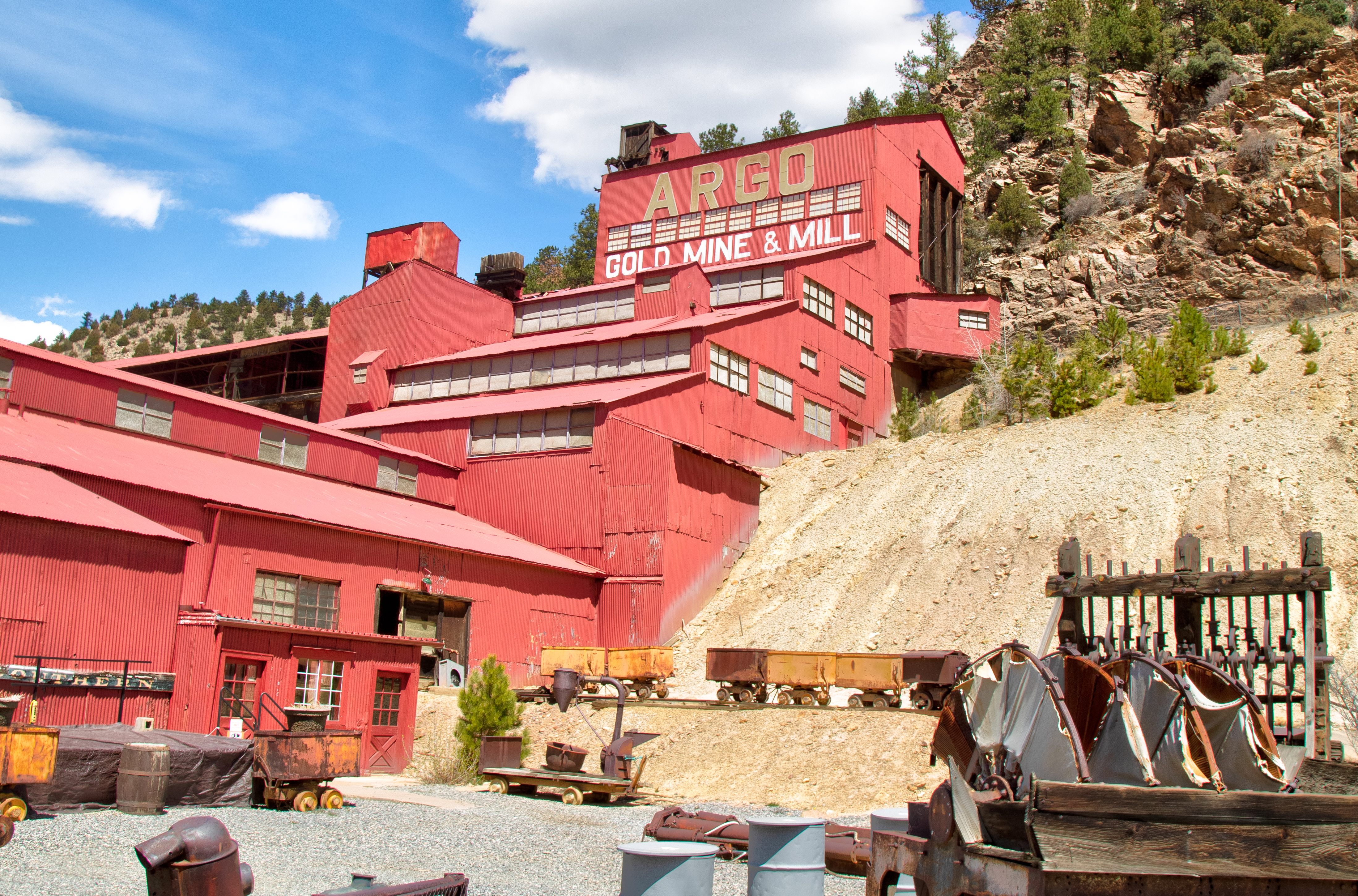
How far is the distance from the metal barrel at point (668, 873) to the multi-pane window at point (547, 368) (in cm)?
2896

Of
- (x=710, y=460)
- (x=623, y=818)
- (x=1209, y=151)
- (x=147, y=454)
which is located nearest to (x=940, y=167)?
(x=1209, y=151)

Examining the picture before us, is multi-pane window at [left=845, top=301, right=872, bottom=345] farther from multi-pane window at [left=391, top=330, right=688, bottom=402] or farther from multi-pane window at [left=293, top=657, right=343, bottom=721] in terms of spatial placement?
multi-pane window at [left=293, top=657, right=343, bottom=721]

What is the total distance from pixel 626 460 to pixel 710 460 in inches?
109

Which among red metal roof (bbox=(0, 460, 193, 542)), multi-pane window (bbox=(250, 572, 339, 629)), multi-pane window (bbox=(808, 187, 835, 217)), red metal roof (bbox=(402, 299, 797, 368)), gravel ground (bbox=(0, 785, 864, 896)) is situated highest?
multi-pane window (bbox=(808, 187, 835, 217))

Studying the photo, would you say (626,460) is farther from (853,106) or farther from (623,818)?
(853,106)

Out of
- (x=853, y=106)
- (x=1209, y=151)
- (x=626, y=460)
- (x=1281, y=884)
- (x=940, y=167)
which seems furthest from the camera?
(x=853, y=106)

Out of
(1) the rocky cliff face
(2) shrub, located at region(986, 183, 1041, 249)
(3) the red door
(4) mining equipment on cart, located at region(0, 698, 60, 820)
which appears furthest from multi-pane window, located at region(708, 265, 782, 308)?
(4) mining equipment on cart, located at region(0, 698, 60, 820)

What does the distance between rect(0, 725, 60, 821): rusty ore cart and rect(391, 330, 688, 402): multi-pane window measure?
25.7 metres

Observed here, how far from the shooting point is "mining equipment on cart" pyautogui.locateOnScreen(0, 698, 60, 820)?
40.1ft

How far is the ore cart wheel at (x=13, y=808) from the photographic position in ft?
40.3

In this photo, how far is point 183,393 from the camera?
96.7ft

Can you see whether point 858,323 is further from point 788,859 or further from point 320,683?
point 788,859

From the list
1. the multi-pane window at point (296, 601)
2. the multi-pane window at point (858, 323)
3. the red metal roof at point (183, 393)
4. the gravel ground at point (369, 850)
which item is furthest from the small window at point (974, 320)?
the gravel ground at point (369, 850)

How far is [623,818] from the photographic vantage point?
655 inches
